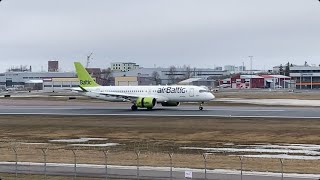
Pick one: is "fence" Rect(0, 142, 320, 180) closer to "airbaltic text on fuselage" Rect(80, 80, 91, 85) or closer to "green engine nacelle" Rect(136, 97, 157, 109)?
"green engine nacelle" Rect(136, 97, 157, 109)

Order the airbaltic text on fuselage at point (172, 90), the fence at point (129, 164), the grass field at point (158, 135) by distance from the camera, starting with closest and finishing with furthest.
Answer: the fence at point (129, 164)
the grass field at point (158, 135)
the airbaltic text on fuselage at point (172, 90)

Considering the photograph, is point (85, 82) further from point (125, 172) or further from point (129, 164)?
point (125, 172)

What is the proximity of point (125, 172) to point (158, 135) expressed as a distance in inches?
763

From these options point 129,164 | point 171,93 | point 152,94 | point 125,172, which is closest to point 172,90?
point 171,93

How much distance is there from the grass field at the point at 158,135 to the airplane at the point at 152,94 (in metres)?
13.8

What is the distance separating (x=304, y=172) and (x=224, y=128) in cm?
2379

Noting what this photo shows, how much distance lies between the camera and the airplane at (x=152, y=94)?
79312 millimetres

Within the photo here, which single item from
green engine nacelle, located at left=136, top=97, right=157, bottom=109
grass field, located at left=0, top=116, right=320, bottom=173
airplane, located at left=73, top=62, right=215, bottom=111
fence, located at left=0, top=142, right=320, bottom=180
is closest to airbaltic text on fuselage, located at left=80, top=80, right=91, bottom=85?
airplane, located at left=73, top=62, right=215, bottom=111

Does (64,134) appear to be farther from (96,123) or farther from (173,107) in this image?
(173,107)

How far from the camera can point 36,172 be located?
29.9 m

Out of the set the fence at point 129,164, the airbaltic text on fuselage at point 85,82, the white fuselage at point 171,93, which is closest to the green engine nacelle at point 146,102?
the white fuselage at point 171,93

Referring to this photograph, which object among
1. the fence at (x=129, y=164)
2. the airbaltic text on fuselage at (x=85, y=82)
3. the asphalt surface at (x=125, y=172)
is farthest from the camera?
the airbaltic text on fuselage at (x=85, y=82)

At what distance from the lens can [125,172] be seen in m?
29.5

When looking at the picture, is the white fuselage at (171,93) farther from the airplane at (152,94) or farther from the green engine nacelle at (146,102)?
the green engine nacelle at (146,102)
